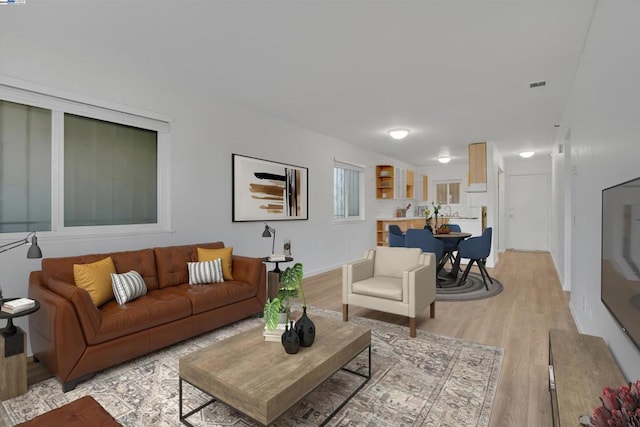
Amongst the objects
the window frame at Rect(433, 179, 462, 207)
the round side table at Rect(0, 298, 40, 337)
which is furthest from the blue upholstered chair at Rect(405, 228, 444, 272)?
the window frame at Rect(433, 179, 462, 207)

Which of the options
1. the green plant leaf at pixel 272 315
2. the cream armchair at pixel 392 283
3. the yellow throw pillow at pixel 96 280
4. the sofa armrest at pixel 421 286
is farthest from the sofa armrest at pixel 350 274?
the yellow throw pillow at pixel 96 280

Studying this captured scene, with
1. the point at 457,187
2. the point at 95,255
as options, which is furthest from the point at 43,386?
the point at 457,187

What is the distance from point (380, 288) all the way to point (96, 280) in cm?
256

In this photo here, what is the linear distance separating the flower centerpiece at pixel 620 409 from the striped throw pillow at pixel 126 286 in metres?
3.02

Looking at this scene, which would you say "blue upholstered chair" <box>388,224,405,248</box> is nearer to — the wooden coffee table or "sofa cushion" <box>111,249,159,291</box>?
the wooden coffee table

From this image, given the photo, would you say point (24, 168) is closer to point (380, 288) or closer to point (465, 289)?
point (380, 288)

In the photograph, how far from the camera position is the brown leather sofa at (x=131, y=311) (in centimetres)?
218

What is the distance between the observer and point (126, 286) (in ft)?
8.92

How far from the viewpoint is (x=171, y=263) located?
3.31 m

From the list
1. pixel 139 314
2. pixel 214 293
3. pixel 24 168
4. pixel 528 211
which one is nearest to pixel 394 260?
pixel 214 293

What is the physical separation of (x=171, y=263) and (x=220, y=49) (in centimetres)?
216

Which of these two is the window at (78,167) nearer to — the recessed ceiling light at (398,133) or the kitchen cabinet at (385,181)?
the recessed ceiling light at (398,133)

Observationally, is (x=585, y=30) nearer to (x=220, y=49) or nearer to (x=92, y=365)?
(x=220, y=49)

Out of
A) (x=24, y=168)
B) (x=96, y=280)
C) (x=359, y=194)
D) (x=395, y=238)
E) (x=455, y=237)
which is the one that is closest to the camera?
(x=96, y=280)
